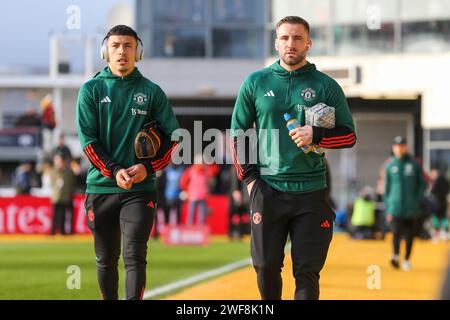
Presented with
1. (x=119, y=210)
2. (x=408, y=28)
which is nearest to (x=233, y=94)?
(x=408, y=28)

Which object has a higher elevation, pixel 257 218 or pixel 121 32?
pixel 121 32

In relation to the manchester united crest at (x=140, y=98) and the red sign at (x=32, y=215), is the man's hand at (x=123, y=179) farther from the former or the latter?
the red sign at (x=32, y=215)

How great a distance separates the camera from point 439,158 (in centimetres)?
3541

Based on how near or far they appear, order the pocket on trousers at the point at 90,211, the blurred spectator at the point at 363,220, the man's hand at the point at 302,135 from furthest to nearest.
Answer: the blurred spectator at the point at 363,220 < the pocket on trousers at the point at 90,211 < the man's hand at the point at 302,135

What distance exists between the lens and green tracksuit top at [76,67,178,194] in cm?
752

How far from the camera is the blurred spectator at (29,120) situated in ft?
138

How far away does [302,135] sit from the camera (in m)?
6.84

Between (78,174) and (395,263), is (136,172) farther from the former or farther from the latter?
(78,174)

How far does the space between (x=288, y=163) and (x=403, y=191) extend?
9.83 meters

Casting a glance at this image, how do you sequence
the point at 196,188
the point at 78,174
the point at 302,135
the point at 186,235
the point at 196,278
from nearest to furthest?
1. the point at 302,135
2. the point at 196,278
3. the point at 186,235
4. the point at 196,188
5. the point at 78,174

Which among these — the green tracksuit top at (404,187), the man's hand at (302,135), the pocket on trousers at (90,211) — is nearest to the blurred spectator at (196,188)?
the green tracksuit top at (404,187)

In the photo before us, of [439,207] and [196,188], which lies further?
[439,207]

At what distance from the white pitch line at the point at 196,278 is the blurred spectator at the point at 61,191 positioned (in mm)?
8416

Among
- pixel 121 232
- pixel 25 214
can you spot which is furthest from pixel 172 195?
pixel 121 232
